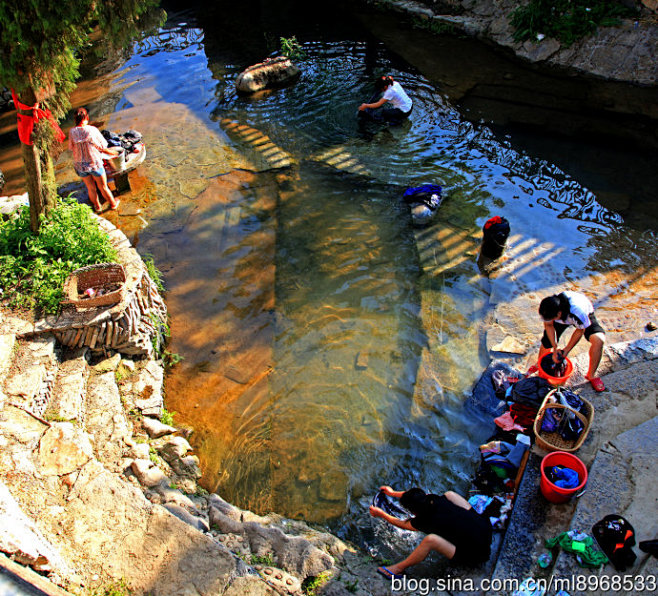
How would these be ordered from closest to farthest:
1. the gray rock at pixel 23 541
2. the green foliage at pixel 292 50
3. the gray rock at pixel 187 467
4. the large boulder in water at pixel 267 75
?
the gray rock at pixel 23 541, the gray rock at pixel 187 467, the large boulder in water at pixel 267 75, the green foliage at pixel 292 50

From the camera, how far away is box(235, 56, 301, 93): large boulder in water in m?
11.2

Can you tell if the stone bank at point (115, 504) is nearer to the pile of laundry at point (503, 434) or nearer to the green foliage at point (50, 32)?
the pile of laundry at point (503, 434)

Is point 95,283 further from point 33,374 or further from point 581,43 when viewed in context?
point 581,43

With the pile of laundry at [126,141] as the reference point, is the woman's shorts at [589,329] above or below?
below

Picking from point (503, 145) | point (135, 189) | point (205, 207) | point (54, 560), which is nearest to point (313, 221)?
point (205, 207)

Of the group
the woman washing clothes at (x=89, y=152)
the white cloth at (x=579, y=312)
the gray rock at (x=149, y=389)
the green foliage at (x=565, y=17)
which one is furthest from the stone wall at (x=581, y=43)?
the gray rock at (x=149, y=389)

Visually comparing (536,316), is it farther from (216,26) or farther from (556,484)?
(216,26)

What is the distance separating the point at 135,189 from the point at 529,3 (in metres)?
11.6

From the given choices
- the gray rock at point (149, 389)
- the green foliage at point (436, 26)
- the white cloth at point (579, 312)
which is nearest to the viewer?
the white cloth at point (579, 312)

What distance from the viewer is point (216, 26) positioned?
49.6 ft

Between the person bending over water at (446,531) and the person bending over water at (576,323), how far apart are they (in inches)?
83.4

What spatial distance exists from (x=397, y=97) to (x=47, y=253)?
7.24m

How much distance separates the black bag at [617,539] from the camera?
140 inches

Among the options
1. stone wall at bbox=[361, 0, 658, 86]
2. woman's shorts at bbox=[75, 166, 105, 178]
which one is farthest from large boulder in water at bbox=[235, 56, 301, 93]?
stone wall at bbox=[361, 0, 658, 86]
